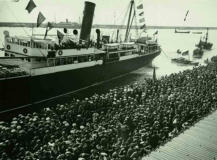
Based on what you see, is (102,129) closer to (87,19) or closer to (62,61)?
(62,61)

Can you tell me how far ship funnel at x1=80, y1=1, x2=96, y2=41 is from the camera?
105 ft

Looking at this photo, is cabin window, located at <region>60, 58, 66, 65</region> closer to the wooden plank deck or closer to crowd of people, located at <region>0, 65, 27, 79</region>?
crowd of people, located at <region>0, 65, 27, 79</region>

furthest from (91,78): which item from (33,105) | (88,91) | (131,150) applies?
(131,150)

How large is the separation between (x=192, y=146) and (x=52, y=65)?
16202 millimetres

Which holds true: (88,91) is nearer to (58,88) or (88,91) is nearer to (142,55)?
(58,88)

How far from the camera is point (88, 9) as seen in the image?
31984 mm

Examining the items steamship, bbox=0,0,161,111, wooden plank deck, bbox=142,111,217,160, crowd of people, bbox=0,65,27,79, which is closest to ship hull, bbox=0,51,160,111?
steamship, bbox=0,0,161,111

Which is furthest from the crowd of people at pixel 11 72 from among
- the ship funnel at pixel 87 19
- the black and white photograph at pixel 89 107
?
the ship funnel at pixel 87 19

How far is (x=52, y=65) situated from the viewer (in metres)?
27.0

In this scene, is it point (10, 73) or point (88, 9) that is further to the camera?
point (88, 9)

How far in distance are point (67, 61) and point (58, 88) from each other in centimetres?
318

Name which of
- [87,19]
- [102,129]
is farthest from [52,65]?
[102,129]

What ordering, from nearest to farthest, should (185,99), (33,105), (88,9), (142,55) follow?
(185,99) → (33,105) → (88,9) → (142,55)

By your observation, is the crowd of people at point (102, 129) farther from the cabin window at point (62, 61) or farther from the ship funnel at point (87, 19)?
the ship funnel at point (87, 19)
